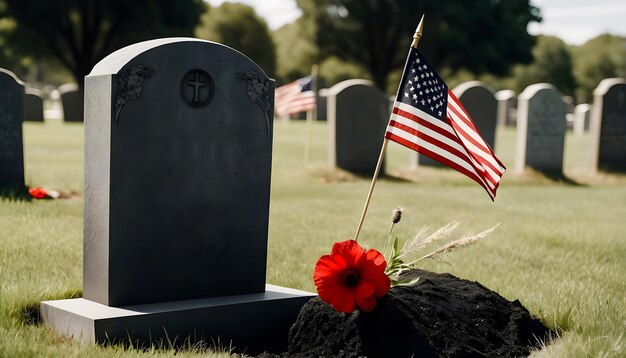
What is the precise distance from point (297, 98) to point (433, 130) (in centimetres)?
1162

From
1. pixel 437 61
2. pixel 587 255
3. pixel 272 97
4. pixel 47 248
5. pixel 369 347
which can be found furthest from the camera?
pixel 437 61

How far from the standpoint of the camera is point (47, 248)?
6906 millimetres

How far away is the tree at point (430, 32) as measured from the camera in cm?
4391

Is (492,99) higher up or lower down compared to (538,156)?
higher up

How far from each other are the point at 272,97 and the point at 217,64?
509 mm

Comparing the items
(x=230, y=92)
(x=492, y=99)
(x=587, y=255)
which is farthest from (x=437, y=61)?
(x=230, y=92)

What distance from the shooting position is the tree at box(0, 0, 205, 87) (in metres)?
34.8

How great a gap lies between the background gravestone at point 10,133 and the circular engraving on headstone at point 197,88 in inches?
263

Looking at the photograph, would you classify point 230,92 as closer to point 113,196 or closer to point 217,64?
point 217,64

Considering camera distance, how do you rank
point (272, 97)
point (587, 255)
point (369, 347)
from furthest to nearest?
point (587, 255) < point (272, 97) < point (369, 347)

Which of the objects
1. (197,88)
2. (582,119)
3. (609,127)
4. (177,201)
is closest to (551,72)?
(582,119)

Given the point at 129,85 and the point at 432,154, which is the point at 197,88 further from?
the point at 432,154

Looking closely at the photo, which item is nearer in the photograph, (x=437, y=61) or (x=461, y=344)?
(x=461, y=344)

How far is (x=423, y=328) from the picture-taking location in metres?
4.59
